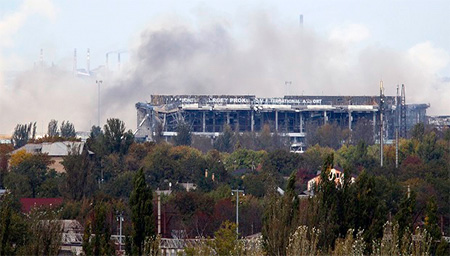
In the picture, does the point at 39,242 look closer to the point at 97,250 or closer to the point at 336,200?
the point at 97,250

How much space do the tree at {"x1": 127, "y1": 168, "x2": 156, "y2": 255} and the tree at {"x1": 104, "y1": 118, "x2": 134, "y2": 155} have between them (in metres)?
45.7

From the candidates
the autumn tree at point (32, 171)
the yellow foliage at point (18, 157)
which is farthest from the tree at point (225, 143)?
the autumn tree at point (32, 171)

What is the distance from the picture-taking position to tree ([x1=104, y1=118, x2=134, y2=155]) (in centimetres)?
8056

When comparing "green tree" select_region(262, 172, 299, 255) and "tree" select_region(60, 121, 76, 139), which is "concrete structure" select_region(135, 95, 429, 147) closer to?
"tree" select_region(60, 121, 76, 139)

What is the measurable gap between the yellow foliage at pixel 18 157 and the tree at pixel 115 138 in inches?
177

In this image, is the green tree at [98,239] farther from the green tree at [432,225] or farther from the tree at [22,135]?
the tree at [22,135]

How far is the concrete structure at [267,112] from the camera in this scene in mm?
129125

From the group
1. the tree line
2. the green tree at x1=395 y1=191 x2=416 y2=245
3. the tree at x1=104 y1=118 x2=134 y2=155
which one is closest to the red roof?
the tree line

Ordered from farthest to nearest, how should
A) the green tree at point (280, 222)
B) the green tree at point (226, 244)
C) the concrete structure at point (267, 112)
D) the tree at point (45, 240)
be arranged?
1. the concrete structure at point (267, 112)
2. the green tree at point (280, 222)
3. the green tree at point (226, 244)
4. the tree at point (45, 240)

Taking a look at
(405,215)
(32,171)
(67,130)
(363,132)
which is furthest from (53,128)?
(405,215)

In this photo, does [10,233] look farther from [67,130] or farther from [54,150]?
[67,130]

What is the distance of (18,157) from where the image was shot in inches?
3145

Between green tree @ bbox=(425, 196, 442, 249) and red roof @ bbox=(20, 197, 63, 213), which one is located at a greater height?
red roof @ bbox=(20, 197, 63, 213)

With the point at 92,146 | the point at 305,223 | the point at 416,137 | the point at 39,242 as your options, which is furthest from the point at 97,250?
the point at 416,137
